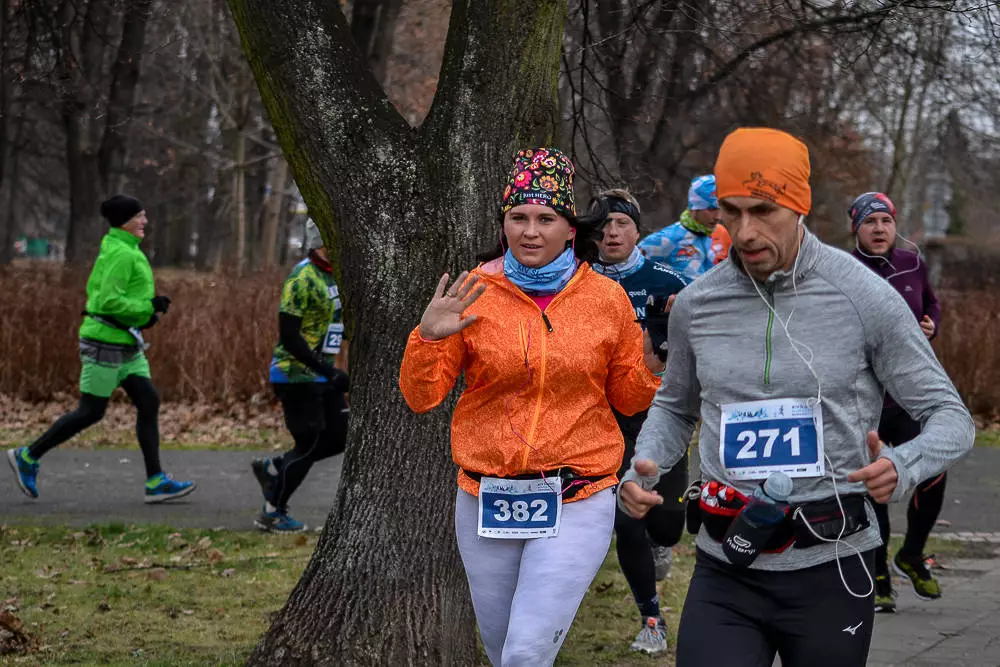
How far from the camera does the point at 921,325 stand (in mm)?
6949

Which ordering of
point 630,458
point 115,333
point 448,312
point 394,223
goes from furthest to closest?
point 115,333, point 630,458, point 394,223, point 448,312

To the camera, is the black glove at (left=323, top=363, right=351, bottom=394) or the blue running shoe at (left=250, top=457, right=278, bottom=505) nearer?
the black glove at (left=323, top=363, right=351, bottom=394)

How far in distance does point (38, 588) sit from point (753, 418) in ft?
16.2

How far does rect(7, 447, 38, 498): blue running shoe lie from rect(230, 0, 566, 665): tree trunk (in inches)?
194

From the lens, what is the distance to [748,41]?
13328 mm

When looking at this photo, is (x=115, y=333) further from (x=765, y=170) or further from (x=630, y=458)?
(x=765, y=170)

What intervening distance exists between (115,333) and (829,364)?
7092 mm

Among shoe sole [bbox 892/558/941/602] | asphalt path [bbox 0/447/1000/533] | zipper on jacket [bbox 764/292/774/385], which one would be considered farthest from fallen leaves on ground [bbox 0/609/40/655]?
shoe sole [bbox 892/558/941/602]

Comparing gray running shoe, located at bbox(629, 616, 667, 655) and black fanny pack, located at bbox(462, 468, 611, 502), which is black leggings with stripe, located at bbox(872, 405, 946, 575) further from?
black fanny pack, located at bbox(462, 468, 611, 502)

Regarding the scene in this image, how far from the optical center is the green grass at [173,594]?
603 cm

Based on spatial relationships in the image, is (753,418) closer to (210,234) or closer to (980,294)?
(980,294)

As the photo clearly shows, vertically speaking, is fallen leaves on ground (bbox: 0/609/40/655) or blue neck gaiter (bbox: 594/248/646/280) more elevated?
blue neck gaiter (bbox: 594/248/646/280)

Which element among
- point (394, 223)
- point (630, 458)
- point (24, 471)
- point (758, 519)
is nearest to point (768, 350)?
point (758, 519)

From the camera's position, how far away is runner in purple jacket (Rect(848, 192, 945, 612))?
7.02m
